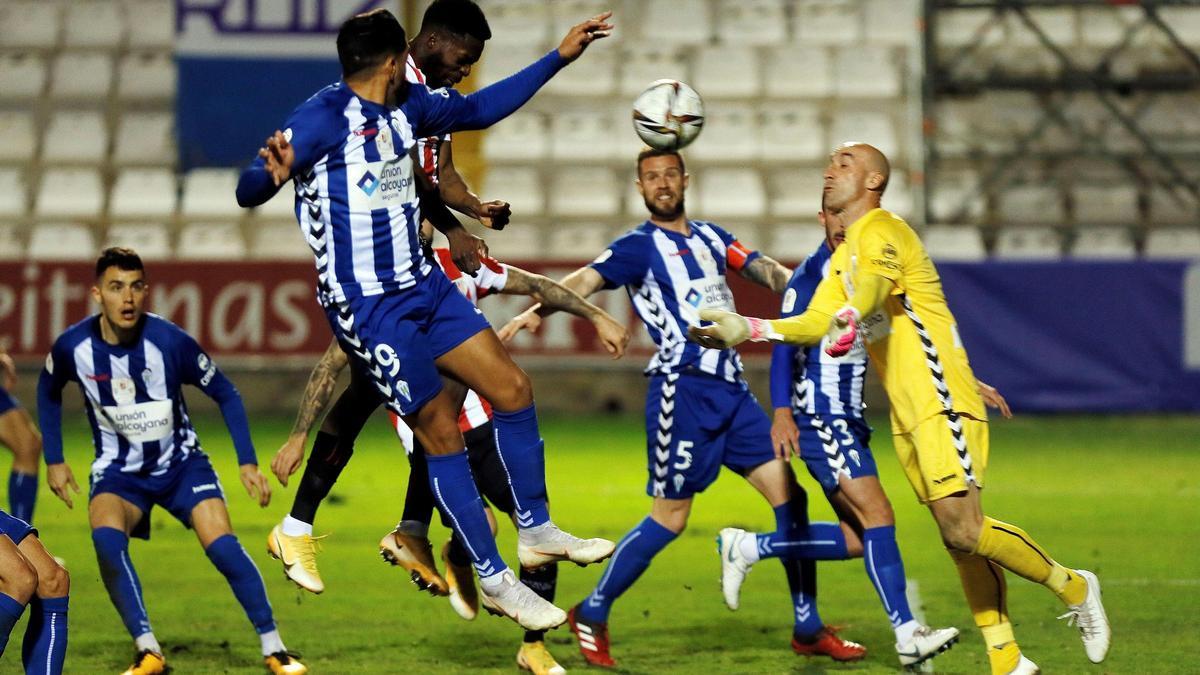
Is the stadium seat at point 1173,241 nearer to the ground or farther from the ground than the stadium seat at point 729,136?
nearer to the ground

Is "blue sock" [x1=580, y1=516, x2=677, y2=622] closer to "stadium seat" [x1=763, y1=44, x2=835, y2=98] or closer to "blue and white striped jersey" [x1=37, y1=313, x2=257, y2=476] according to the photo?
"blue and white striped jersey" [x1=37, y1=313, x2=257, y2=476]

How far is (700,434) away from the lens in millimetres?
6699

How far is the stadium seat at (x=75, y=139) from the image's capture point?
17.8m

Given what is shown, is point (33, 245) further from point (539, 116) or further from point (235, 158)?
point (539, 116)

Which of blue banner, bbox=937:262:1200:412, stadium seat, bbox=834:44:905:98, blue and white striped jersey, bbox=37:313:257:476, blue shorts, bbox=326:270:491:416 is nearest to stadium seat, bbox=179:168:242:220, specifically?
stadium seat, bbox=834:44:905:98

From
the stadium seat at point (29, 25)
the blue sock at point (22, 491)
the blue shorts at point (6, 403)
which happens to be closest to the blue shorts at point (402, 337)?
the blue sock at point (22, 491)

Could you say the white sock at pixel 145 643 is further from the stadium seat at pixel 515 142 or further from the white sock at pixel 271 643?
the stadium seat at pixel 515 142

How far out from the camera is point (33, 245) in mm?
16484

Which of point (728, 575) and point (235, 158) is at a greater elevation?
point (235, 158)

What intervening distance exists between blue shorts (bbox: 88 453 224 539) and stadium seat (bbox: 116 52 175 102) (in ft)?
41.5

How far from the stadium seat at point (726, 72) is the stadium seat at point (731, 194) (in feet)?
3.70

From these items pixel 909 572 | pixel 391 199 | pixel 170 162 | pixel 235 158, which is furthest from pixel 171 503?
pixel 170 162

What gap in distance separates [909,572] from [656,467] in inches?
80.9

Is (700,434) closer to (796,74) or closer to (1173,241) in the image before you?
(1173,241)
